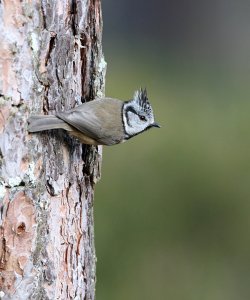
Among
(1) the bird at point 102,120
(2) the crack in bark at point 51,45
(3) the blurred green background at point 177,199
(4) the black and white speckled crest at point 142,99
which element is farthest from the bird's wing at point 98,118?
(3) the blurred green background at point 177,199

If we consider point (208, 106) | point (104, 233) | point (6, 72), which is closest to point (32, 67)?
point (6, 72)

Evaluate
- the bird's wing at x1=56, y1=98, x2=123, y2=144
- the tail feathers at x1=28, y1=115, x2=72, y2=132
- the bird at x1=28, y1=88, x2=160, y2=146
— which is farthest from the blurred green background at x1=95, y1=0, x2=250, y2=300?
the tail feathers at x1=28, y1=115, x2=72, y2=132

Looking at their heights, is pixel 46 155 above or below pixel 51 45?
below

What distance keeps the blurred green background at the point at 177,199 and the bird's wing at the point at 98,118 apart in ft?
9.46

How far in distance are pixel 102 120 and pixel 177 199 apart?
3.55 meters

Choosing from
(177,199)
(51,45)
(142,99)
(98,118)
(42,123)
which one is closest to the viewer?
(42,123)

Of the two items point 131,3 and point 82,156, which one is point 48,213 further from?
point 131,3

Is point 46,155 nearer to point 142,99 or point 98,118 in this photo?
point 98,118

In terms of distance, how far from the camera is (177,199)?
23.7 feet

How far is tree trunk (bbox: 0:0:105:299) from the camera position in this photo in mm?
3244

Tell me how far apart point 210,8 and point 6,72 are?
36.0ft

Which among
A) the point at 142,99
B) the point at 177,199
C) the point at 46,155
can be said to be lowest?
the point at 46,155

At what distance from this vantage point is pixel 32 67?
10.8ft

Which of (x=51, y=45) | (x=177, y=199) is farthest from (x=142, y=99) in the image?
(x=177, y=199)
